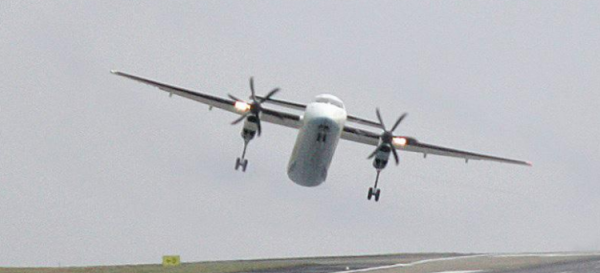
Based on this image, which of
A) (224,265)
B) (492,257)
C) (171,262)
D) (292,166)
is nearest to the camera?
(292,166)

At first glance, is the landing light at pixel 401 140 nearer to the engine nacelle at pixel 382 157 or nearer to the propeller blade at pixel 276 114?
the engine nacelle at pixel 382 157

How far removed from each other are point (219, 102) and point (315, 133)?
32.0ft

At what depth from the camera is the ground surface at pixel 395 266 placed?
183 feet

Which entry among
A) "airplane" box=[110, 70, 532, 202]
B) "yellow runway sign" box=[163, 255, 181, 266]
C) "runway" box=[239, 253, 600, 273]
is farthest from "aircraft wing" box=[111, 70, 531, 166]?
"yellow runway sign" box=[163, 255, 181, 266]

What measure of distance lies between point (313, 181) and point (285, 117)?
564 cm

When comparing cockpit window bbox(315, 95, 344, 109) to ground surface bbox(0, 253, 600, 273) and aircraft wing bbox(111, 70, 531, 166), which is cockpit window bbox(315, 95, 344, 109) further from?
ground surface bbox(0, 253, 600, 273)

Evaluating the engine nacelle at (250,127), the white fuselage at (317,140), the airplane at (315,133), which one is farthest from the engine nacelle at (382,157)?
the engine nacelle at (250,127)

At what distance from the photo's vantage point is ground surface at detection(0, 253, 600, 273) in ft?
183

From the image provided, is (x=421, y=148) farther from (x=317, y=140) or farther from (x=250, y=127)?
(x=317, y=140)

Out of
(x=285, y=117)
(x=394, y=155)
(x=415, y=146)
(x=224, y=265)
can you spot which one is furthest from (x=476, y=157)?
(x=224, y=265)

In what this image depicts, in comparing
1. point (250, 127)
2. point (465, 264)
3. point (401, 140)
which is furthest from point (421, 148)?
point (250, 127)

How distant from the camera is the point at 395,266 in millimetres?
59781

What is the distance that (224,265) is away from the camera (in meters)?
62.8

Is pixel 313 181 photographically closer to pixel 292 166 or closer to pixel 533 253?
pixel 292 166
